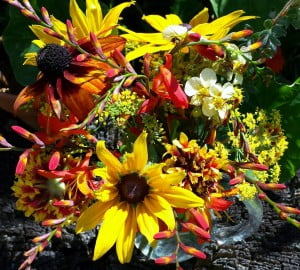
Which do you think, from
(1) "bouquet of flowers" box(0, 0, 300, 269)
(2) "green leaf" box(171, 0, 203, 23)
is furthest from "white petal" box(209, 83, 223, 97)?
(2) "green leaf" box(171, 0, 203, 23)

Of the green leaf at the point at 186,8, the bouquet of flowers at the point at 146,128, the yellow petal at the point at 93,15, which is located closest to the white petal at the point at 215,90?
the bouquet of flowers at the point at 146,128

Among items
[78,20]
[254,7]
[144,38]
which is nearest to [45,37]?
[78,20]

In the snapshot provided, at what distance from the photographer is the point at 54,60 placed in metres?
0.79

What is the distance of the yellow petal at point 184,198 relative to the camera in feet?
2.41

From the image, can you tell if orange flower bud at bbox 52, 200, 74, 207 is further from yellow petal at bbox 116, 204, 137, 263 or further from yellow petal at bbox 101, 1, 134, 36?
yellow petal at bbox 101, 1, 134, 36

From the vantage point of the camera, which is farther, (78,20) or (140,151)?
(78,20)

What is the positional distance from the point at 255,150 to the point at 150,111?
163 mm

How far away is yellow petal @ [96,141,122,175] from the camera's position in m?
0.74

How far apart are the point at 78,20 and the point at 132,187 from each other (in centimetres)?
26

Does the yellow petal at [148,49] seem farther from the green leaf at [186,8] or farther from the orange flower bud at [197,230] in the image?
the green leaf at [186,8]

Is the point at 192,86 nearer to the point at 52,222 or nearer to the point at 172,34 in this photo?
the point at 172,34

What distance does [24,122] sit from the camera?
1.31 m

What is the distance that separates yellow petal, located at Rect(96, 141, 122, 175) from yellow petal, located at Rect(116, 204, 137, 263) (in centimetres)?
5

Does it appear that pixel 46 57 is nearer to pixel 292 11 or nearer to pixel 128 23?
pixel 292 11
